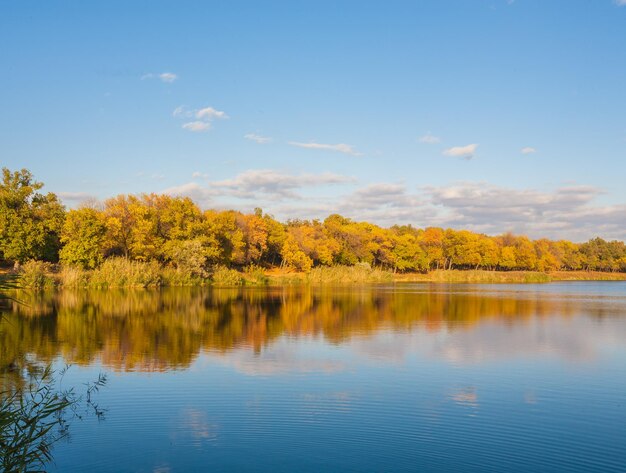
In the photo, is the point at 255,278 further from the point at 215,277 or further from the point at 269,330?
the point at 269,330

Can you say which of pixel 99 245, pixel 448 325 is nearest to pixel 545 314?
pixel 448 325

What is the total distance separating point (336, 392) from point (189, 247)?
46426mm

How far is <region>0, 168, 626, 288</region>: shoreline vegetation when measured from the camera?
53.6 m

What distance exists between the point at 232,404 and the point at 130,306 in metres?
23.7

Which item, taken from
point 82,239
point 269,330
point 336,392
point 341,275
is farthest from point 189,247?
point 336,392

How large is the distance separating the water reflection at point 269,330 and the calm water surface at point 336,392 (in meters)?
0.12

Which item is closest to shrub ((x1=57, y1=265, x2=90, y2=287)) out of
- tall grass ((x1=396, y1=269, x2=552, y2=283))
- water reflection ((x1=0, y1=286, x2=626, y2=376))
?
water reflection ((x1=0, y1=286, x2=626, y2=376))

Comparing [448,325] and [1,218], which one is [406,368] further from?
[1,218]

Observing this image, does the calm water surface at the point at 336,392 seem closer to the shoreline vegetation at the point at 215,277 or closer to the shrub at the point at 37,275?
the shoreline vegetation at the point at 215,277

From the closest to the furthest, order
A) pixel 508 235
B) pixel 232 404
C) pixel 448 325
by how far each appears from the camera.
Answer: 1. pixel 232 404
2. pixel 448 325
3. pixel 508 235

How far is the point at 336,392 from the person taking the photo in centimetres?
1382

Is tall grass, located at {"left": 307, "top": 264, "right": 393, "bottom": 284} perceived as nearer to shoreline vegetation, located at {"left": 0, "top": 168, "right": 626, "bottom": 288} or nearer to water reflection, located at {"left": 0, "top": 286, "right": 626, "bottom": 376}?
shoreline vegetation, located at {"left": 0, "top": 168, "right": 626, "bottom": 288}

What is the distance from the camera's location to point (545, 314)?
112ft

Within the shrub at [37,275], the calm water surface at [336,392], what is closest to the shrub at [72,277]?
the shrub at [37,275]
